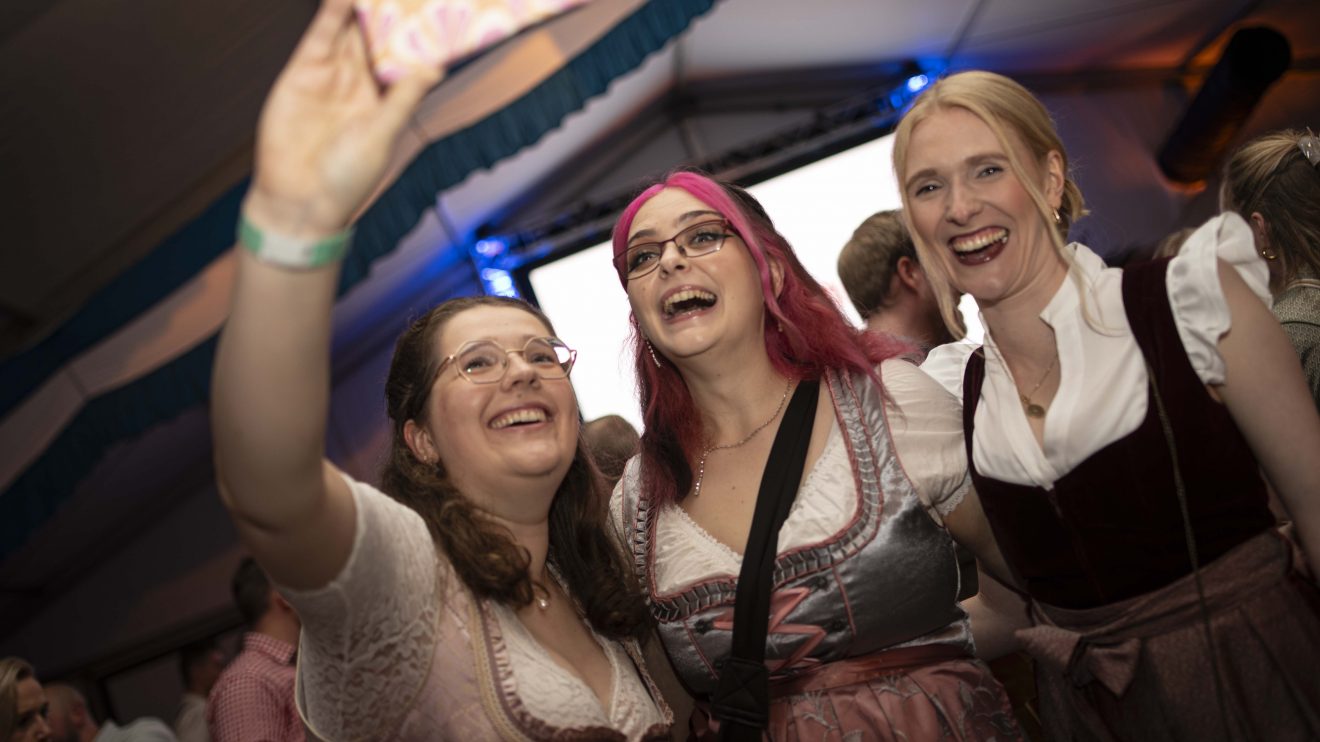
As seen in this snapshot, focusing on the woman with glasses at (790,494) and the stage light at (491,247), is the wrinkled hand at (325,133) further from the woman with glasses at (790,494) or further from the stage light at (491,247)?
the stage light at (491,247)

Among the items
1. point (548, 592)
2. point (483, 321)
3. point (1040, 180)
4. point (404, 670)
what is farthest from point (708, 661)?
point (1040, 180)

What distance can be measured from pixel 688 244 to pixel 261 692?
76.3 inches

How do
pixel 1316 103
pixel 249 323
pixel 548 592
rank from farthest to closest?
pixel 1316 103
pixel 548 592
pixel 249 323

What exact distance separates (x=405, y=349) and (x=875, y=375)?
2.75 ft

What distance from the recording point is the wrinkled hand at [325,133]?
1.01 metres

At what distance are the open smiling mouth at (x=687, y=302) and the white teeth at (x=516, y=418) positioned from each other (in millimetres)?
331

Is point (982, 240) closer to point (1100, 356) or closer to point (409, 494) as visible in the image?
point (1100, 356)

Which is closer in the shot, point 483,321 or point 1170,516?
point 1170,516

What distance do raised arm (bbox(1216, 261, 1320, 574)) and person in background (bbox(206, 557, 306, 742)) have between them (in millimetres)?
2351

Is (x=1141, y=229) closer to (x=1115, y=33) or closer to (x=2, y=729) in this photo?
(x=1115, y=33)

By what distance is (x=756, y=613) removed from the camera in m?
1.61

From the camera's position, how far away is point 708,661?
169cm

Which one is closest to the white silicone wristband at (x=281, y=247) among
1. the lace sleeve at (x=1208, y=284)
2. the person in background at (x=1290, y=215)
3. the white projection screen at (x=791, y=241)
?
the lace sleeve at (x=1208, y=284)

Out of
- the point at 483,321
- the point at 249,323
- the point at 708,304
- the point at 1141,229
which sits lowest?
the point at 1141,229
